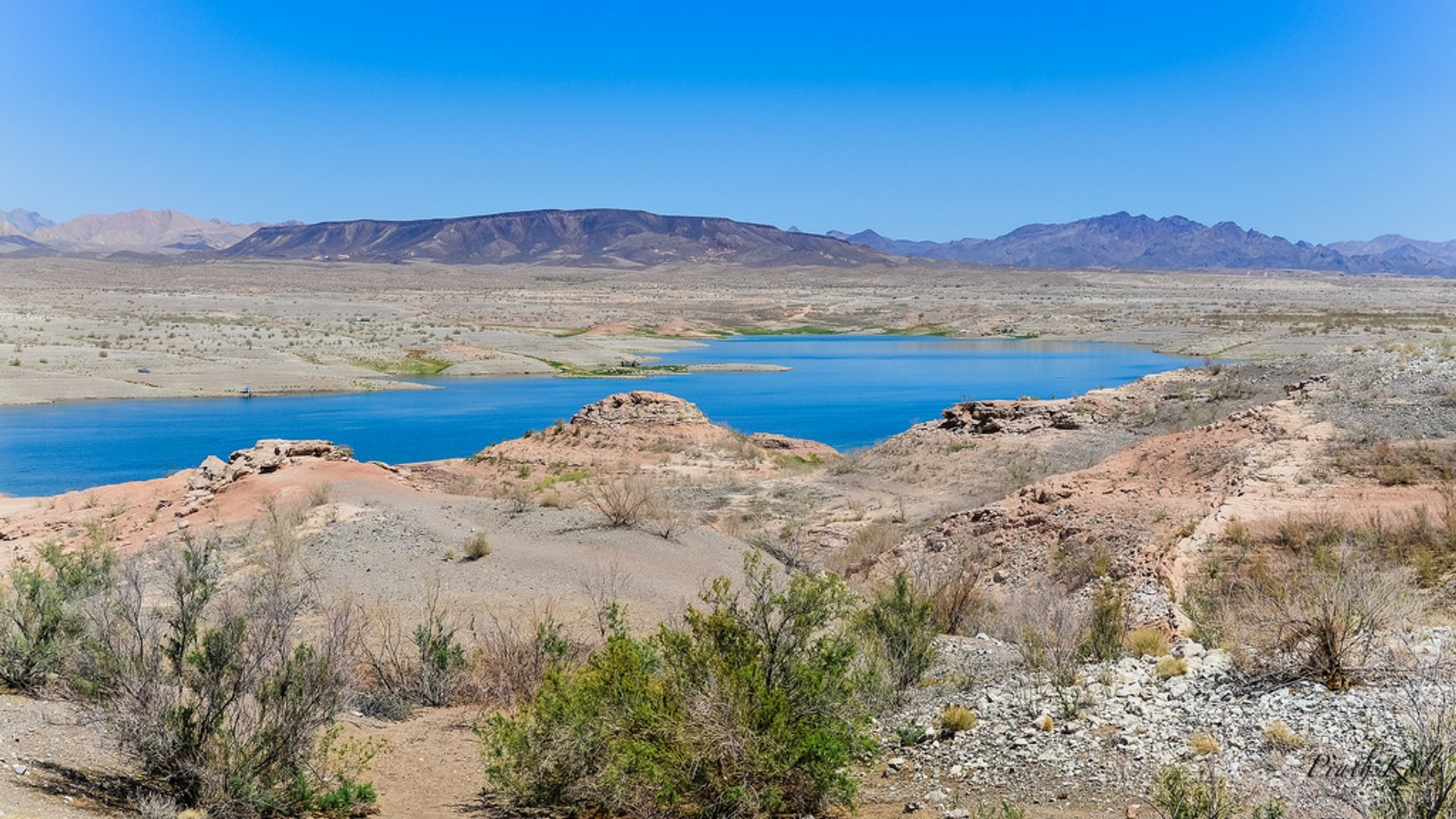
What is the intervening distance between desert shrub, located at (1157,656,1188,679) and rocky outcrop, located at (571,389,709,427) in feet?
78.9

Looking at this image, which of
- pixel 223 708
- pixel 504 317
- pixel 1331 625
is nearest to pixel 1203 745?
pixel 1331 625

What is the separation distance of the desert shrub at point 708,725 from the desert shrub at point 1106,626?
231cm

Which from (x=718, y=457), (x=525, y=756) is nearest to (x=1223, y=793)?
(x=525, y=756)

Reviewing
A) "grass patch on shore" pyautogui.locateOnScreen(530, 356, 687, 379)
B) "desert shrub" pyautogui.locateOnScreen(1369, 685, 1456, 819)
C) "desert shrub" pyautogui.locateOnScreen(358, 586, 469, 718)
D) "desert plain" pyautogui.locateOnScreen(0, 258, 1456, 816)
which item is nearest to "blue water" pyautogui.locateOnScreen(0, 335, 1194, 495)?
"grass patch on shore" pyautogui.locateOnScreen(530, 356, 687, 379)

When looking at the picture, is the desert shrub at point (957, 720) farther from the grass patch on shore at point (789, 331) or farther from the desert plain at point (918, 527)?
the grass patch on shore at point (789, 331)

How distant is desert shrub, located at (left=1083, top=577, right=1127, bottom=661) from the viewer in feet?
28.1

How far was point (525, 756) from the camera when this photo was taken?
6891 millimetres

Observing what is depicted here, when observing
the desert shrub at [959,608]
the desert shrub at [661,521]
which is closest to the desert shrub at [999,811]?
the desert shrub at [959,608]

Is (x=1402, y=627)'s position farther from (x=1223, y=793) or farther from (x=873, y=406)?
(x=873, y=406)

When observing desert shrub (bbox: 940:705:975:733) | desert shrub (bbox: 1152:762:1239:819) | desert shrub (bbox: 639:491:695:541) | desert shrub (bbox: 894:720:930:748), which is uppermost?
desert shrub (bbox: 1152:762:1239:819)

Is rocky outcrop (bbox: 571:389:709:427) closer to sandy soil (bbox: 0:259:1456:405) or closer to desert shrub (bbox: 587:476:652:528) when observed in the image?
desert shrub (bbox: 587:476:652:528)

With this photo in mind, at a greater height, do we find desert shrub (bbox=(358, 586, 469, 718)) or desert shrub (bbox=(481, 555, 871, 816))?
desert shrub (bbox=(481, 555, 871, 816))

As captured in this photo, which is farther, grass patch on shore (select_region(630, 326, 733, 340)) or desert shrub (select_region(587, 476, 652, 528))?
grass patch on shore (select_region(630, 326, 733, 340))

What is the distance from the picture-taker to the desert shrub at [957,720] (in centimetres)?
732
